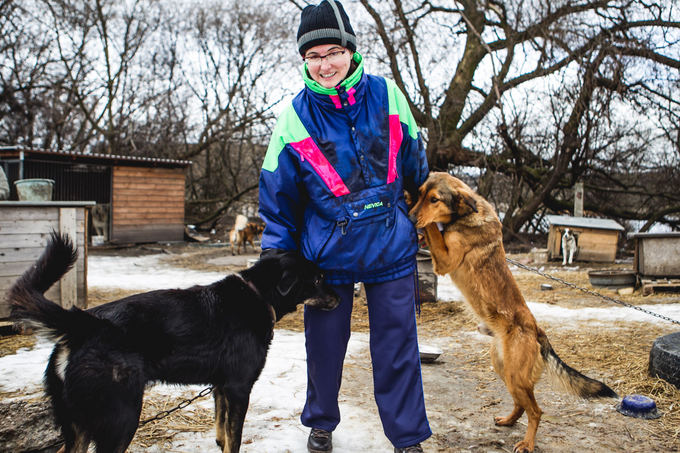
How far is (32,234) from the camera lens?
5453mm

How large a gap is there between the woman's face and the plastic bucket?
582cm

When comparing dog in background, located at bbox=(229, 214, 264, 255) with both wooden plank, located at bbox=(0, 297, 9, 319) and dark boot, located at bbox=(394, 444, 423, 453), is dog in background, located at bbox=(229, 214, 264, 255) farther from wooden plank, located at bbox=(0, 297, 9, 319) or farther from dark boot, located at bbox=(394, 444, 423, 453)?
dark boot, located at bbox=(394, 444, 423, 453)

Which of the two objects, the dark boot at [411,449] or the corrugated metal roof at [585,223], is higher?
the corrugated metal roof at [585,223]

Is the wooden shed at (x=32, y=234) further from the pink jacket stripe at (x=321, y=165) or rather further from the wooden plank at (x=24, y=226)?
the pink jacket stripe at (x=321, y=165)

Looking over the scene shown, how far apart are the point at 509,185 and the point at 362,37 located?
23.0 feet

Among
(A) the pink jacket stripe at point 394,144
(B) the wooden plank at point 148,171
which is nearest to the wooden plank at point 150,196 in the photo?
(B) the wooden plank at point 148,171

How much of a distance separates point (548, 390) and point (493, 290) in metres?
1.28

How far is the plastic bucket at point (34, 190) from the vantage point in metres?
6.61

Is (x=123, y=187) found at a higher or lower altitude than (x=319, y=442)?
higher

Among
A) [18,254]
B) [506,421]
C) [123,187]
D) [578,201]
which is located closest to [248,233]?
[123,187]

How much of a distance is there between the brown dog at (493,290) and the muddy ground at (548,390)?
26 cm

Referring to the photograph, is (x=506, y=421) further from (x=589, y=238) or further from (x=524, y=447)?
(x=589, y=238)

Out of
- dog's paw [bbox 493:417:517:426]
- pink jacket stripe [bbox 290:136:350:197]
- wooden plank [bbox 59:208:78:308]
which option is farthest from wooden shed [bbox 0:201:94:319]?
dog's paw [bbox 493:417:517:426]

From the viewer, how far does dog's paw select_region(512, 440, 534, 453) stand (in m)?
2.80
